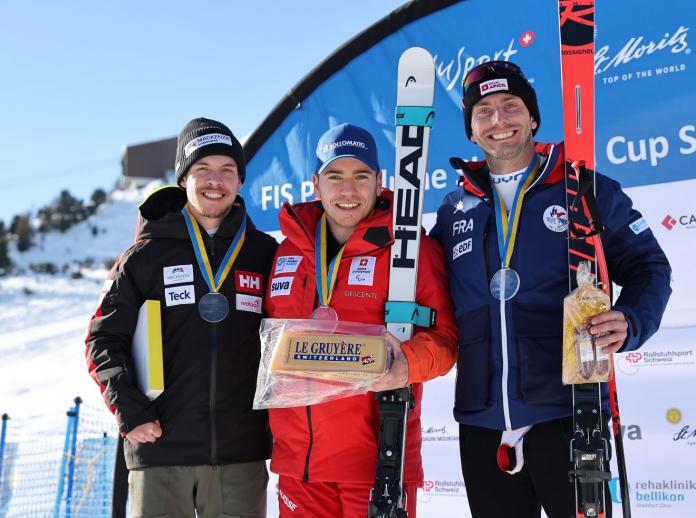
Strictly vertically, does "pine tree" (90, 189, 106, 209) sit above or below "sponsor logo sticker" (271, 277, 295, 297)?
above

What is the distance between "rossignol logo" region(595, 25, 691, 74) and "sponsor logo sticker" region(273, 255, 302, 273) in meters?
2.34

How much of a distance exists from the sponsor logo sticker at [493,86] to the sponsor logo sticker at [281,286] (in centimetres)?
99

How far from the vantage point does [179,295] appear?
9.34 feet

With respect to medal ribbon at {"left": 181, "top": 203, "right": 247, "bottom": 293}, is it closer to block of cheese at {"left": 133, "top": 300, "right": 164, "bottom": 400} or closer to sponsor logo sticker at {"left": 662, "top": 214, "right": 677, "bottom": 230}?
block of cheese at {"left": 133, "top": 300, "right": 164, "bottom": 400}

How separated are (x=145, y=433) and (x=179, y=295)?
21.1 inches

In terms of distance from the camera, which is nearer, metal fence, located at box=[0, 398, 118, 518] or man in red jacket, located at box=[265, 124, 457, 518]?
man in red jacket, located at box=[265, 124, 457, 518]

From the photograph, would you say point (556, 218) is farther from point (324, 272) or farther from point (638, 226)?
point (324, 272)

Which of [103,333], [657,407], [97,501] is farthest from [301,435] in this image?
[97,501]

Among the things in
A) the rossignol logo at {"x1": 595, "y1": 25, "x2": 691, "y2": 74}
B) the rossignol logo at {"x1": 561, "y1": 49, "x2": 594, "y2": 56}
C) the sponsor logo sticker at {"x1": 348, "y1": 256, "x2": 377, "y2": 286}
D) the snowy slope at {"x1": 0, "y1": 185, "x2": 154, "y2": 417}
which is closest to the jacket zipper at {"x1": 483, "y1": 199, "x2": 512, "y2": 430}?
the sponsor logo sticker at {"x1": 348, "y1": 256, "x2": 377, "y2": 286}

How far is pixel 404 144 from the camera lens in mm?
2938

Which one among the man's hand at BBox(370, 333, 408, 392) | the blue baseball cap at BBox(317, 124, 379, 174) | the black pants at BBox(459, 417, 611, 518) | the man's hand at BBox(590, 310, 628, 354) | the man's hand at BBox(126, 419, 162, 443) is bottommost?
the black pants at BBox(459, 417, 611, 518)

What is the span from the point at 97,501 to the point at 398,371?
4.65 metres

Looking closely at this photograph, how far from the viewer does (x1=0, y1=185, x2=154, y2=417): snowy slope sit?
51.0ft

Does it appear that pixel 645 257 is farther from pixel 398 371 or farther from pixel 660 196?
pixel 660 196
